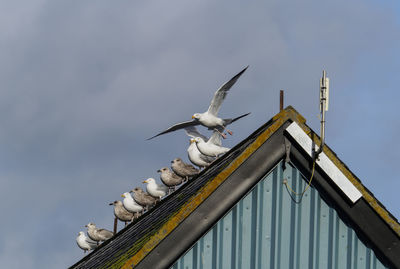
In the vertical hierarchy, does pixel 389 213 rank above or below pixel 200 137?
below

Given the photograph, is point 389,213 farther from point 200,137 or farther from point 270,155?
point 200,137

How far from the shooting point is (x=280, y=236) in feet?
31.1

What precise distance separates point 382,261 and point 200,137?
14955mm

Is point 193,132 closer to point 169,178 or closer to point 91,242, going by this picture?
point 169,178

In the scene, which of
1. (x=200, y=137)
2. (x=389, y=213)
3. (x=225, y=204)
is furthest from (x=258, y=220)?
(x=200, y=137)

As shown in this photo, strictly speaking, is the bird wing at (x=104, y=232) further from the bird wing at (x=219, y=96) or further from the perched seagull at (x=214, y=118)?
the bird wing at (x=219, y=96)

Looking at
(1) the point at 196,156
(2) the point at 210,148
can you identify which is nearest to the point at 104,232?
(1) the point at 196,156

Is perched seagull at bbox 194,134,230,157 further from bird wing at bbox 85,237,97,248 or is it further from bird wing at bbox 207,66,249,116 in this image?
bird wing at bbox 85,237,97,248

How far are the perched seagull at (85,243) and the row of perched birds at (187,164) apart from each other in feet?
3.23

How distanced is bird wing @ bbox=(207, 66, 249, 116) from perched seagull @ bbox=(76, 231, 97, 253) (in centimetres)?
1101

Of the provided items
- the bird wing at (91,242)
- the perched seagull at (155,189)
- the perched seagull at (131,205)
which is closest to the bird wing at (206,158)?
the perched seagull at (155,189)

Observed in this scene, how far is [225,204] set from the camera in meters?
9.24

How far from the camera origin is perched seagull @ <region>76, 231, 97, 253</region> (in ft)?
111

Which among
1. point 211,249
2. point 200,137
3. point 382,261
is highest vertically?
point 200,137
